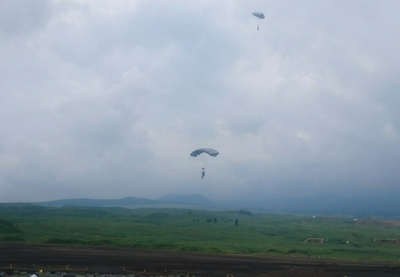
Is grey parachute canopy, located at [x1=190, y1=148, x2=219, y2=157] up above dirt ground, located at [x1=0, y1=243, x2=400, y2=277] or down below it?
above

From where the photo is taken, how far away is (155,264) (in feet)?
131

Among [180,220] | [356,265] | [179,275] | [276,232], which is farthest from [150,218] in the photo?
[179,275]

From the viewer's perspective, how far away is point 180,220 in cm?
11800

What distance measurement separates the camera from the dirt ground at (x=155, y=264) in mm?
35531

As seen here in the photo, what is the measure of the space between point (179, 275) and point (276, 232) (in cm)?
6038

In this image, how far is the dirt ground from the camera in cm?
3553

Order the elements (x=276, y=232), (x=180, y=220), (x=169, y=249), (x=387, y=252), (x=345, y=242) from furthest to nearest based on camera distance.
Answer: (x=180, y=220) → (x=276, y=232) → (x=345, y=242) → (x=387, y=252) → (x=169, y=249)

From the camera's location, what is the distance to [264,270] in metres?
38.5

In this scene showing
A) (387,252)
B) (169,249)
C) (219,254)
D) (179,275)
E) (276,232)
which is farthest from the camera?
(276,232)

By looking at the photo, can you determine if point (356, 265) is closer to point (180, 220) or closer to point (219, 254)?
point (219, 254)

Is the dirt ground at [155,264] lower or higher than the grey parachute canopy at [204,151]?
lower

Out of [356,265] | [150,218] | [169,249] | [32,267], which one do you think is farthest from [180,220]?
[32,267]

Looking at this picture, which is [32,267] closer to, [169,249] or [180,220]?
[169,249]

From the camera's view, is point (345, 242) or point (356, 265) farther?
point (345, 242)
